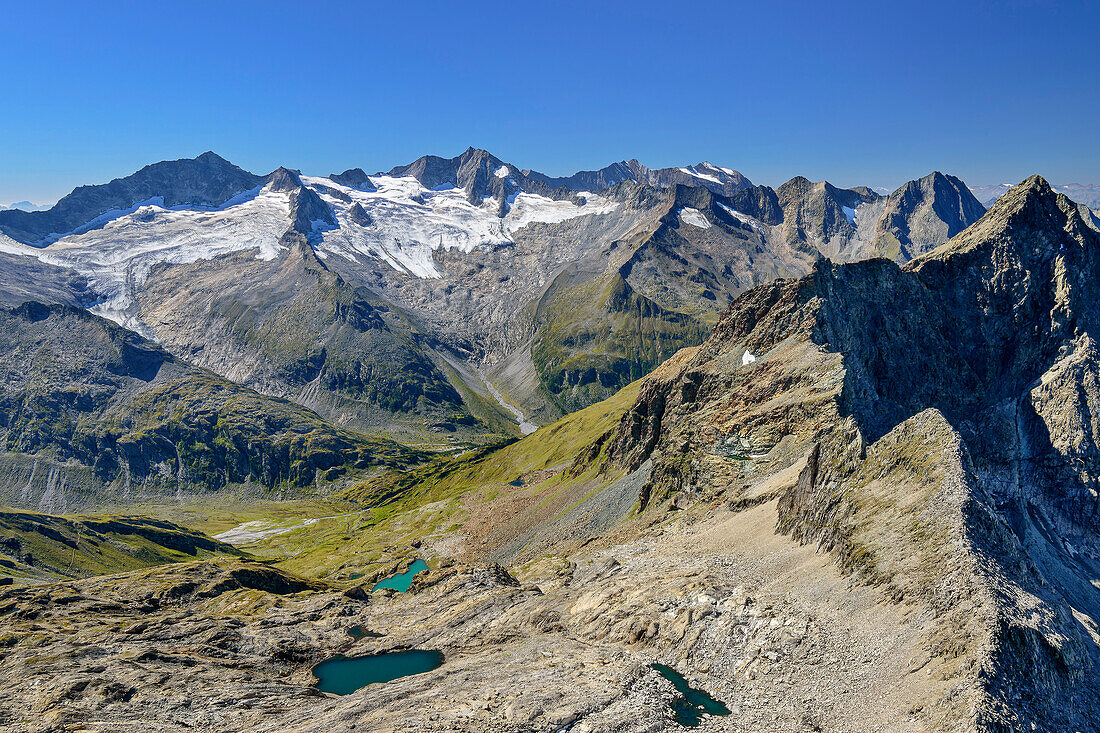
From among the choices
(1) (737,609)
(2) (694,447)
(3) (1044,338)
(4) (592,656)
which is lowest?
(4) (592,656)

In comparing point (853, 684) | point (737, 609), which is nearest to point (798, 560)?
point (737, 609)

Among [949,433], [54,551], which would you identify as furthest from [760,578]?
[54,551]

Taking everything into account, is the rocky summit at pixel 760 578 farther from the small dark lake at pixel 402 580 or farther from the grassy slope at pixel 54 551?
the grassy slope at pixel 54 551

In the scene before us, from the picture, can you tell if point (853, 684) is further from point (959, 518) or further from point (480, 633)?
point (480, 633)

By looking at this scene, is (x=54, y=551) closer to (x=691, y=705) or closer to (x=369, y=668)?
(x=369, y=668)

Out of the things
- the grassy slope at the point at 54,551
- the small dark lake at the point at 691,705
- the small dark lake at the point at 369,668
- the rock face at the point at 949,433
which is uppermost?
the rock face at the point at 949,433

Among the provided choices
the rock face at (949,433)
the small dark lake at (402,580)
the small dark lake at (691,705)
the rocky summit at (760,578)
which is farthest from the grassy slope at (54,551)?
the small dark lake at (691,705)
